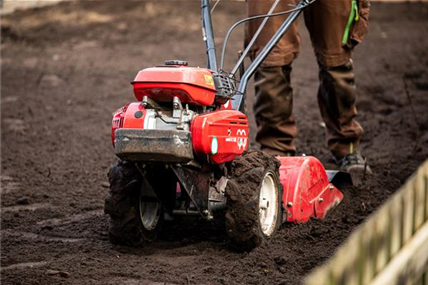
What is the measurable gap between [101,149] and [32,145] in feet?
1.86

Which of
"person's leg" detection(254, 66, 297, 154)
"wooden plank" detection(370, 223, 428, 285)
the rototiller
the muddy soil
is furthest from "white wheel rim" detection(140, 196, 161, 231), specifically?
"wooden plank" detection(370, 223, 428, 285)

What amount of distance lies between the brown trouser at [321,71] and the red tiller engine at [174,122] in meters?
1.63

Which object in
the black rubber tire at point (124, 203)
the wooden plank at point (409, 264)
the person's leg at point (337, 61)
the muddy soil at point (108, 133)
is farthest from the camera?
the person's leg at point (337, 61)

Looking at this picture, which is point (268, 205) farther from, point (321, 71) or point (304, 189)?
→ point (321, 71)

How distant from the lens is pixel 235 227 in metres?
3.76

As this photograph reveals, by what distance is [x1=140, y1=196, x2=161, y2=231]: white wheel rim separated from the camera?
409 centimetres

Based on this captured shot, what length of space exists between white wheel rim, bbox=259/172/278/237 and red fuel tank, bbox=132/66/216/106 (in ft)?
1.86

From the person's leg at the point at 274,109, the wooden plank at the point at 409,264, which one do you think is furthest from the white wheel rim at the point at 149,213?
the wooden plank at the point at 409,264

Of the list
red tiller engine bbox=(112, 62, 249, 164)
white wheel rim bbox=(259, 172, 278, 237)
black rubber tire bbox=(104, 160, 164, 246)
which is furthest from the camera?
white wheel rim bbox=(259, 172, 278, 237)

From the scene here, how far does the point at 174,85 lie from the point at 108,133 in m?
3.54

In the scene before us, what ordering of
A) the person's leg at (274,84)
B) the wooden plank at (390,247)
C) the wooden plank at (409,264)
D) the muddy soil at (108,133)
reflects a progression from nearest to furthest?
the wooden plank at (390,247) → the wooden plank at (409,264) → the muddy soil at (108,133) → the person's leg at (274,84)

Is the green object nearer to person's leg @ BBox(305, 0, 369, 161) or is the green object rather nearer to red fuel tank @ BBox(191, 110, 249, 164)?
person's leg @ BBox(305, 0, 369, 161)

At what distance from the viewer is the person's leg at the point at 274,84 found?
209 inches

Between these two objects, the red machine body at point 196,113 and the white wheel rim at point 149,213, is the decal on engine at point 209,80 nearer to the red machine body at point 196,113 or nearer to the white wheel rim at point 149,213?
the red machine body at point 196,113
